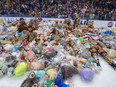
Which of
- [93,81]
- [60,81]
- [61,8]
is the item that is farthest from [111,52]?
[61,8]

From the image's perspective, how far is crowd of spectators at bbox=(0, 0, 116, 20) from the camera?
40.3ft

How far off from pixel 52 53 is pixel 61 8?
22.9ft

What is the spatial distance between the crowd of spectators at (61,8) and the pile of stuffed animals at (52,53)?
3921 mm

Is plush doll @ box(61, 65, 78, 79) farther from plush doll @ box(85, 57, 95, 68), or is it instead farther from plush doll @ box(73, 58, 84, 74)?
plush doll @ box(85, 57, 95, 68)

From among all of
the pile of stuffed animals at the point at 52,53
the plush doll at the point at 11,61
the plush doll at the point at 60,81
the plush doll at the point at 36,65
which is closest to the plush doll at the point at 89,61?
the pile of stuffed animals at the point at 52,53

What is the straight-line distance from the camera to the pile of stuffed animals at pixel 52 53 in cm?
537

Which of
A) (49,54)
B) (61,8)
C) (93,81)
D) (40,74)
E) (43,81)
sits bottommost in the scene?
(93,81)

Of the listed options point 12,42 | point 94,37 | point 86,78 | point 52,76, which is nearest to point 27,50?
point 12,42

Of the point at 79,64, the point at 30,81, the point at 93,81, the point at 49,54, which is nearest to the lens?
the point at 30,81

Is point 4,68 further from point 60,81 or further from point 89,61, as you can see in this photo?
point 89,61

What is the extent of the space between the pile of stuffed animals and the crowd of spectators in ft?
12.9

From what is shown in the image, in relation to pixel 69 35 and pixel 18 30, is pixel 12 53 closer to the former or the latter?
pixel 18 30

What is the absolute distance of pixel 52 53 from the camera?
20.2 ft

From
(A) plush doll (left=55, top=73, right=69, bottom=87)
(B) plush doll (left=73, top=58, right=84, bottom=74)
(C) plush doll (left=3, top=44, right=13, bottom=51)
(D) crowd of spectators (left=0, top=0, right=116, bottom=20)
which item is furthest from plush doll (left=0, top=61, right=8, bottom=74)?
(D) crowd of spectators (left=0, top=0, right=116, bottom=20)
